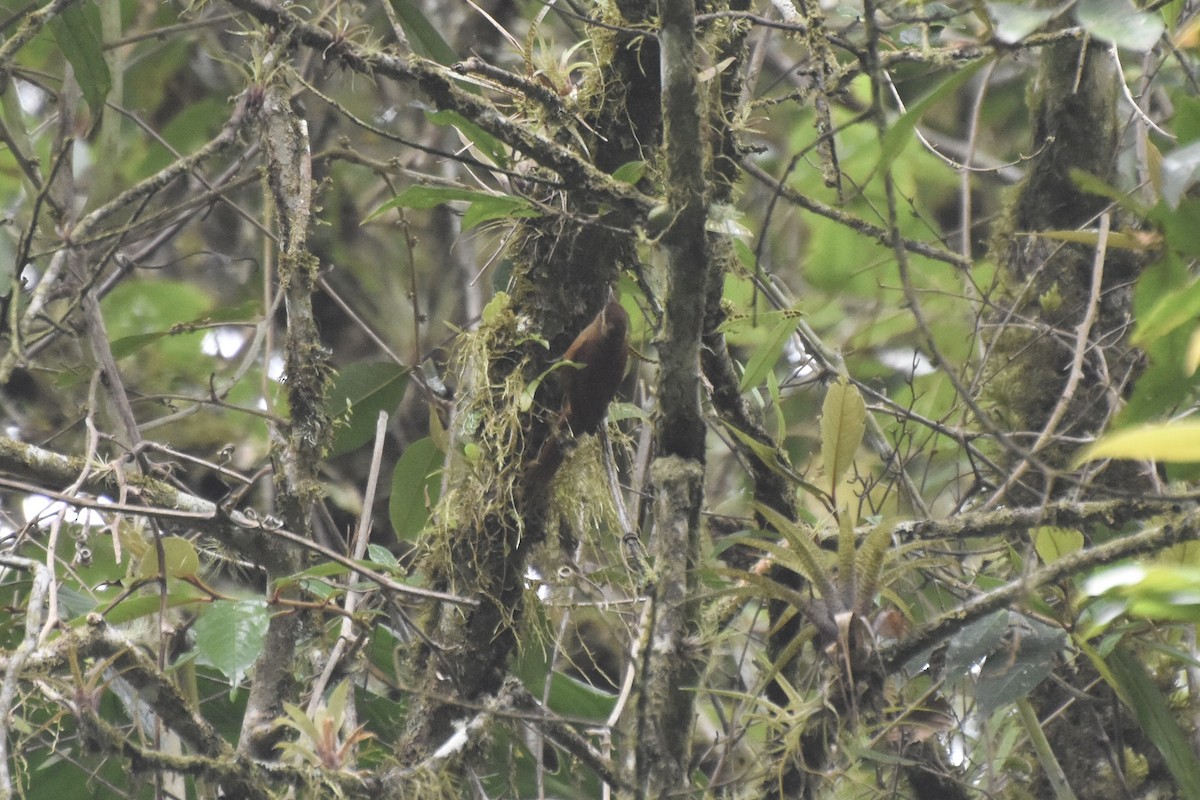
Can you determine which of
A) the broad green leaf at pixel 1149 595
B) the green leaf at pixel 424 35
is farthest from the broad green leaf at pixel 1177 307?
the green leaf at pixel 424 35

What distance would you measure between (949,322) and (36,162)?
6.19 ft

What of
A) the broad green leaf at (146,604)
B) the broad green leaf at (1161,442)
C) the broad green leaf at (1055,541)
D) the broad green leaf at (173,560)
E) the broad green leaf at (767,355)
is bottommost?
the broad green leaf at (146,604)

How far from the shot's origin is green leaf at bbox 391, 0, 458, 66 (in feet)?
6.35

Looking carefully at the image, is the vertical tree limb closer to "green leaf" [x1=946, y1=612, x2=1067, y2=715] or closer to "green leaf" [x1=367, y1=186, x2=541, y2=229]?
"green leaf" [x1=367, y1=186, x2=541, y2=229]

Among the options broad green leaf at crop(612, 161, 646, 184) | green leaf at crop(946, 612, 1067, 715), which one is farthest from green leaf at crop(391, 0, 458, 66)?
green leaf at crop(946, 612, 1067, 715)

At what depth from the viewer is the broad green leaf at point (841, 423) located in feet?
4.75

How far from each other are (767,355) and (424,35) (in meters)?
0.83

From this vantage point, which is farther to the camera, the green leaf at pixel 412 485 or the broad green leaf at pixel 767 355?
the green leaf at pixel 412 485

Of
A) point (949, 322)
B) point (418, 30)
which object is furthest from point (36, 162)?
point (949, 322)

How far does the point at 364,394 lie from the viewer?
1878 millimetres

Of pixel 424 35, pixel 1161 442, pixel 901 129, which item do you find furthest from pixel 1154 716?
pixel 424 35

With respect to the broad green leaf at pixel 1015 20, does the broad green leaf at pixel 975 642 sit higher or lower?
lower

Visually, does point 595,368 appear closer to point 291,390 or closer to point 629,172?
point 629,172

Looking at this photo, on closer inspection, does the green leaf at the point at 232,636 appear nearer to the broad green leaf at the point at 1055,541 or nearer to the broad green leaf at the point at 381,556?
the broad green leaf at the point at 381,556
